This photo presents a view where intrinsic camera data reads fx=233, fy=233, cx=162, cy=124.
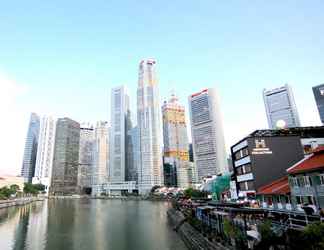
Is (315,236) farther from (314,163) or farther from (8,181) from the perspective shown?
(8,181)

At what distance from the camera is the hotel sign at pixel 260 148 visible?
49684 millimetres

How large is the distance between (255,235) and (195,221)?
59.4ft

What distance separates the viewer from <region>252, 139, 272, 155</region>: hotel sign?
163 ft

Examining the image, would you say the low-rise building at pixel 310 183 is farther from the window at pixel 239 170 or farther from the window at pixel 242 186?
the window at pixel 239 170

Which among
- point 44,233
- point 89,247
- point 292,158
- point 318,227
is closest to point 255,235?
point 318,227

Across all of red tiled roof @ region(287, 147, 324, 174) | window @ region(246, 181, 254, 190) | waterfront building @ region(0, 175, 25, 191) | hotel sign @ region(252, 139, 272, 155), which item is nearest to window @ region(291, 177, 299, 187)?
red tiled roof @ region(287, 147, 324, 174)

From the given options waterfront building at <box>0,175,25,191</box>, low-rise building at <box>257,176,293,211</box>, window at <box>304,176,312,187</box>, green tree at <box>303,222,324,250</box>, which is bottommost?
green tree at <box>303,222,324,250</box>

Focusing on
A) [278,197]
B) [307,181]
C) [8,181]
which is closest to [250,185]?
[278,197]

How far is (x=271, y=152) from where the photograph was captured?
49.6 m

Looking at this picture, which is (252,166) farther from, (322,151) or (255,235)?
(255,235)

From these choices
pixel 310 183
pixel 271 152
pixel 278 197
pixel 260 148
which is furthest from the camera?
pixel 260 148

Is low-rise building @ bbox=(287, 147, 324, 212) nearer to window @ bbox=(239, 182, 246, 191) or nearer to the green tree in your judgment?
the green tree

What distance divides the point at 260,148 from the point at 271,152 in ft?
7.83

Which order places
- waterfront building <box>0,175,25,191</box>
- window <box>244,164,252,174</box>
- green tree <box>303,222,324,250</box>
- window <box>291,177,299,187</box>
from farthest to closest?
waterfront building <box>0,175,25,191</box>, window <box>244,164,252,174</box>, window <box>291,177,299,187</box>, green tree <box>303,222,324,250</box>
